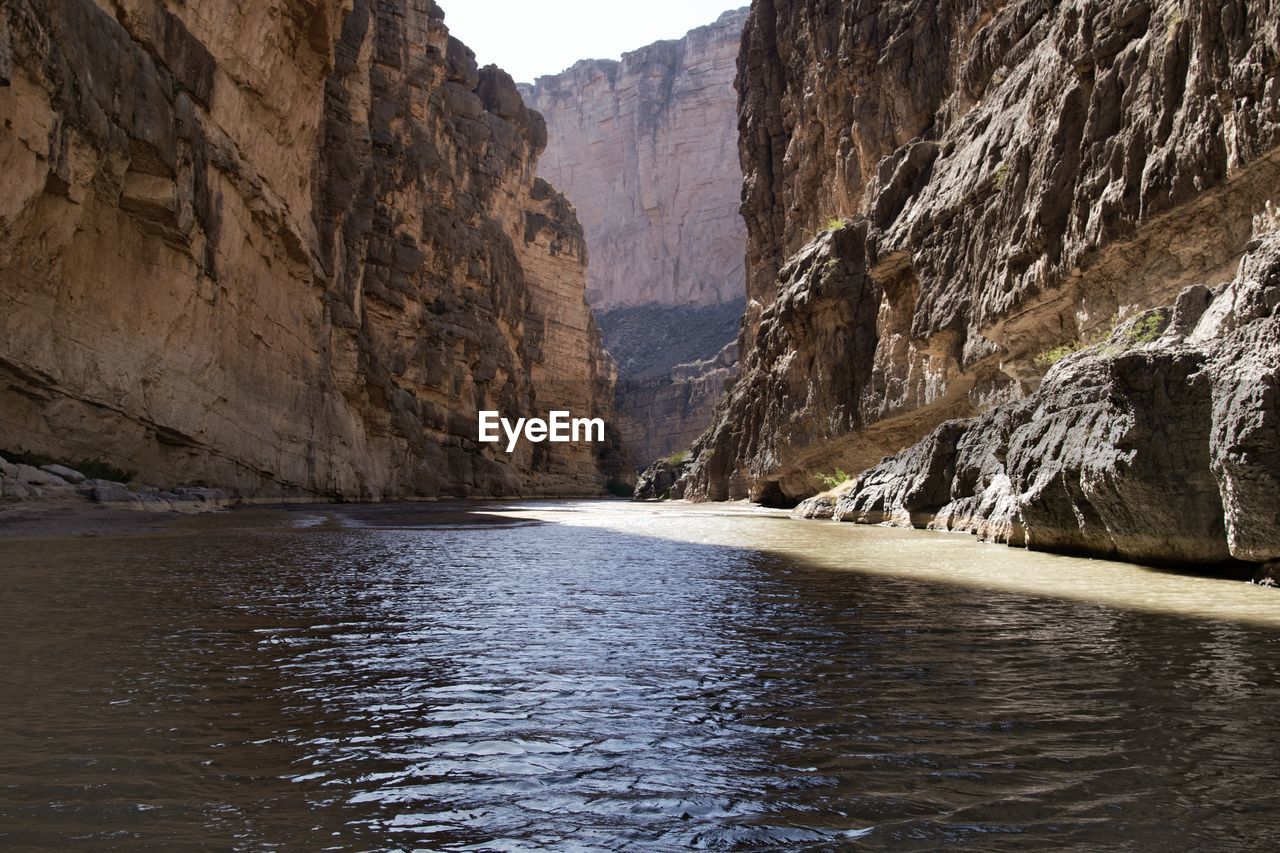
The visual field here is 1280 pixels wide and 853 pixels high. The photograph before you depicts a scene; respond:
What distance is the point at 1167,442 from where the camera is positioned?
23.7 feet

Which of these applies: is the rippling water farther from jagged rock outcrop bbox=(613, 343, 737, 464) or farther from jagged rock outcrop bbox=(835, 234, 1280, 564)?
jagged rock outcrop bbox=(613, 343, 737, 464)

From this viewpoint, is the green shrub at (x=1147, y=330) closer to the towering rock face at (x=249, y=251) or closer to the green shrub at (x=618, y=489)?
the towering rock face at (x=249, y=251)

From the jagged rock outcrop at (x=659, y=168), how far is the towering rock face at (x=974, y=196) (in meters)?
91.9

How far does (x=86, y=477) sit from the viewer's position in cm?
1672

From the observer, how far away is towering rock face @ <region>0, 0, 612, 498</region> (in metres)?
16.4

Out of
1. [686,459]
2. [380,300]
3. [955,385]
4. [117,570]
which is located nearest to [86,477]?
[117,570]

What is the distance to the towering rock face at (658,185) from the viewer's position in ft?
427

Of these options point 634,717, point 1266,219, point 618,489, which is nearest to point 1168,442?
point 1266,219

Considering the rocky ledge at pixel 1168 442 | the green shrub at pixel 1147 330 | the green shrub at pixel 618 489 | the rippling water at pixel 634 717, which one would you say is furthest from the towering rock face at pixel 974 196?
the green shrub at pixel 618 489

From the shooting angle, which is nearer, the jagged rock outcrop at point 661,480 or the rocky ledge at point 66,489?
the rocky ledge at point 66,489

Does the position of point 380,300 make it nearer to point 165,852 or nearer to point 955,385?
point 955,385

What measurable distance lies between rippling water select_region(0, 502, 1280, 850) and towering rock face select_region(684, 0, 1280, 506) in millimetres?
8274

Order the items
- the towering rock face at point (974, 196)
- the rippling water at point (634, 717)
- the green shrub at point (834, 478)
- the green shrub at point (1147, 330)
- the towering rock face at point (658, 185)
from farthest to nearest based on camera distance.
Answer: the towering rock face at point (658, 185) < the green shrub at point (834, 478) < the towering rock face at point (974, 196) < the green shrub at point (1147, 330) < the rippling water at point (634, 717)

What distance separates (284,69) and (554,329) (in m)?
42.6
